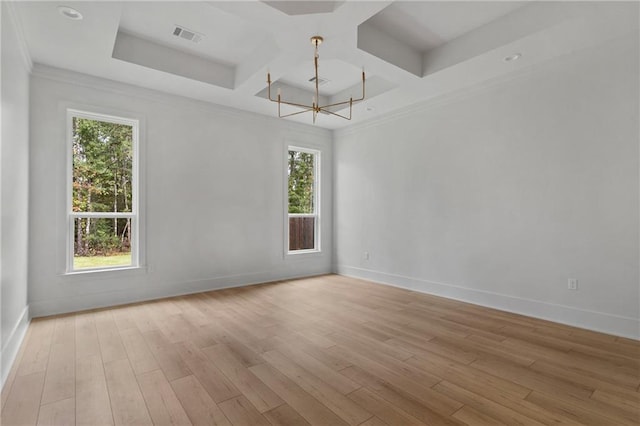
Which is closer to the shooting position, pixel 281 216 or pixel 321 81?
pixel 321 81

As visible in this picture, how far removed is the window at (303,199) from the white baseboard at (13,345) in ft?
12.1

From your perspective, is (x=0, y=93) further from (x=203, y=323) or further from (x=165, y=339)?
(x=203, y=323)

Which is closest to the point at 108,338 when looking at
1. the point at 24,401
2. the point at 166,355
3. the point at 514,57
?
the point at 166,355

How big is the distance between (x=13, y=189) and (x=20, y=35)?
58.8 inches

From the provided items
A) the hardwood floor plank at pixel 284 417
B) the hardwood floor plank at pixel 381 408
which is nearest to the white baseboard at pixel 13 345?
the hardwood floor plank at pixel 284 417

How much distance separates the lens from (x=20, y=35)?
3047 millimetres

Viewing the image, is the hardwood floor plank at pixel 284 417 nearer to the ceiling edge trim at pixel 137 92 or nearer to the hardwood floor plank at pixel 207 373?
the hardwood floor plank at pixel 207 373

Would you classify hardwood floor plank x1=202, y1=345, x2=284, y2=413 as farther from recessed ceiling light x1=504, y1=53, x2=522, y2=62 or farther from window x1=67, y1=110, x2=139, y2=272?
recessed ceiling light x1=504, y1=53, x2=522, y2=62

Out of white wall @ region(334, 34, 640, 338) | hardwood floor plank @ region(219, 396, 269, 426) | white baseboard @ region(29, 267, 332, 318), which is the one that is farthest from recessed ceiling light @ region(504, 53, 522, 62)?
white baseboard @ region(29, 267, 332, 318)

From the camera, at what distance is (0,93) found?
2.32m

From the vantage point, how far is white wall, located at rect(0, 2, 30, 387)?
247 centimetres

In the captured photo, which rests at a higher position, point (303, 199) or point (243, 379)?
point (303, 199)

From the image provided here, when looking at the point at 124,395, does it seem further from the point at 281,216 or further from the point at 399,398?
the point at 281,216

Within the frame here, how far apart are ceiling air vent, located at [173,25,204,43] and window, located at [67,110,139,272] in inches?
57.2
